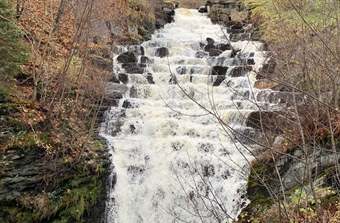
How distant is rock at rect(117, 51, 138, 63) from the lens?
14320mm

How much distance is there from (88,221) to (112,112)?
14.4 feet

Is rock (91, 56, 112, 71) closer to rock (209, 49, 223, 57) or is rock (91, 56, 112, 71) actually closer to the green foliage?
the green foliage

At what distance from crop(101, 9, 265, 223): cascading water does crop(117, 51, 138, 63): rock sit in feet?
1.55

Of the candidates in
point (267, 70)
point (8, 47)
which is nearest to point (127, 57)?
point (8, 47)

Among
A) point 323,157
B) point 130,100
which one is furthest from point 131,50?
point 323,157

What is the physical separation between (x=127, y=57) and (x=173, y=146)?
656cm

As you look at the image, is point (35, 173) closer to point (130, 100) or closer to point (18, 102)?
point (18, 102)

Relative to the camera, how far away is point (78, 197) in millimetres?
7555

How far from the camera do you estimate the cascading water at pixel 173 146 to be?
8094 millimetres

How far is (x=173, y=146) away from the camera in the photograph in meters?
9.45

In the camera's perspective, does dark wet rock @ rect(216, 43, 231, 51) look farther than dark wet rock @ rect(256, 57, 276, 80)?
Yes

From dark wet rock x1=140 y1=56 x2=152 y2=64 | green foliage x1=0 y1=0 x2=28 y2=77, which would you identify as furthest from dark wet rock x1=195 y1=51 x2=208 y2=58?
→ green foliage x1=0 y1=0 x2=28 y2=77

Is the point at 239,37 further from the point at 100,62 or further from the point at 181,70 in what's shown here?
the point at 100,62

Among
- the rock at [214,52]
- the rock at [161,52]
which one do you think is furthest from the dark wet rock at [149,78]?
the rock at [214,52]
